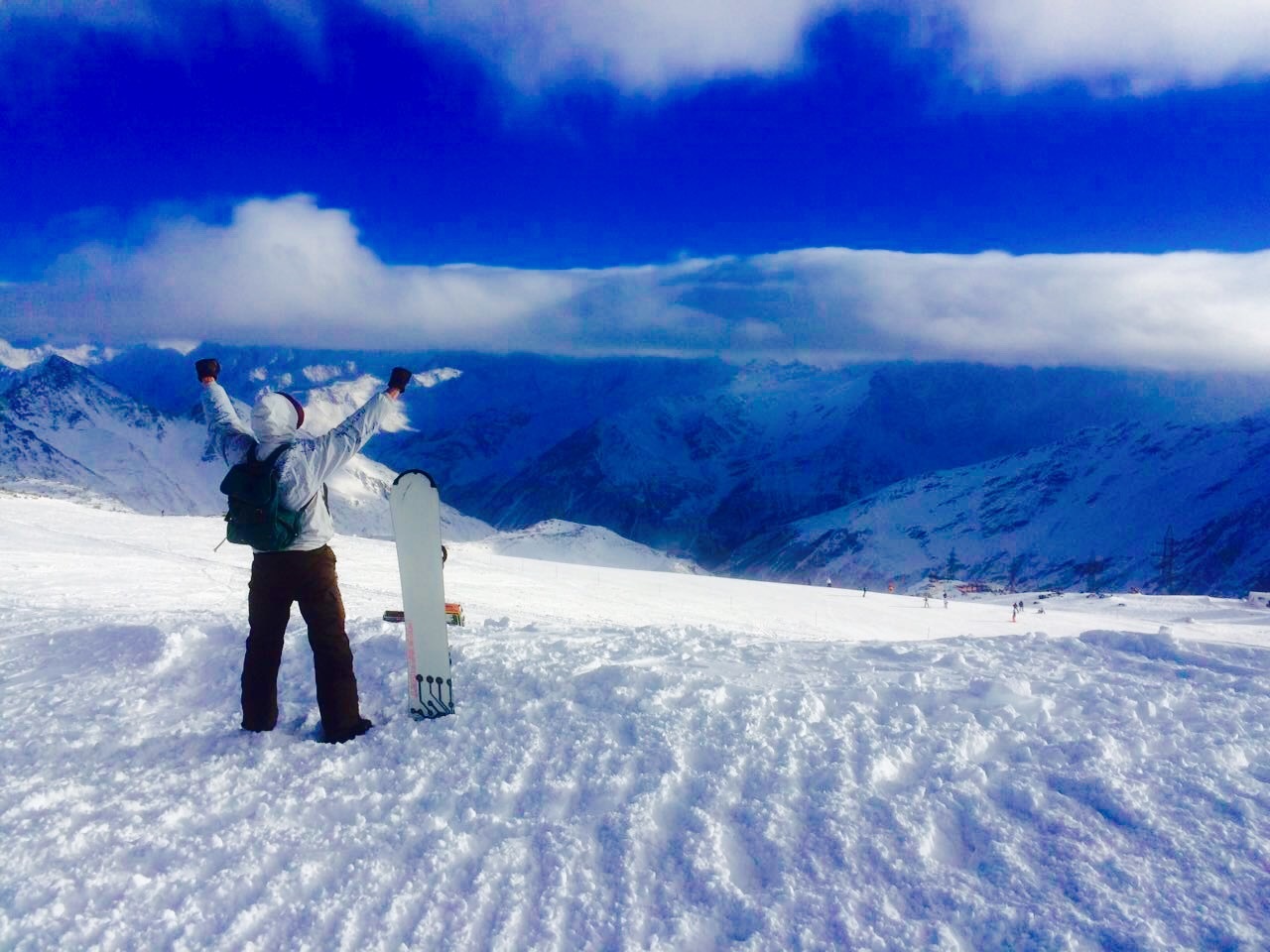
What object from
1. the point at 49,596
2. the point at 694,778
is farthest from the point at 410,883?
the point at 49,596

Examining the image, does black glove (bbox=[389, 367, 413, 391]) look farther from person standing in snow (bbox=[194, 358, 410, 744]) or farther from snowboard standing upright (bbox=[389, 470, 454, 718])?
snowboard standing upright (bbox=[389, 470, 454, 718])

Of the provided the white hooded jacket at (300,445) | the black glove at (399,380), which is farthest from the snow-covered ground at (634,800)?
the black glove at (399,380)

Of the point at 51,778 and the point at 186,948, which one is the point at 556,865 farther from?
the point at 51,778

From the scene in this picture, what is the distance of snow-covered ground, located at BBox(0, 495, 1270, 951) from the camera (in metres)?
5.07

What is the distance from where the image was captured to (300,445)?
7.27m

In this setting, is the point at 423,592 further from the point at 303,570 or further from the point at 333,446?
the point at 333,446

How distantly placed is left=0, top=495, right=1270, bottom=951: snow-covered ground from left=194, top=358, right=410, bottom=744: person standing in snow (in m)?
0.36

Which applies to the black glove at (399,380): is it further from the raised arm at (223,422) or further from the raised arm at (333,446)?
the raised arm at (223,422)

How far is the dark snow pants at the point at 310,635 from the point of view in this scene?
7465mm

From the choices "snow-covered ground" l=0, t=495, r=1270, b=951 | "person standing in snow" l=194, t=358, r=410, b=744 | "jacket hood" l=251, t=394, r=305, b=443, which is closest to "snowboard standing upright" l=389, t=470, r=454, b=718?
"snow-covered ground" l=0, t=495, r=1270, b=951

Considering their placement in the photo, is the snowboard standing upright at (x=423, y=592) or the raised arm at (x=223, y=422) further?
the snowboard standing upright at (x=423, y=592)

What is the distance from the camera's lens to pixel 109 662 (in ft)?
29.9

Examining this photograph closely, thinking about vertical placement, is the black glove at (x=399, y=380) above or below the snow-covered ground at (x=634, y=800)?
above

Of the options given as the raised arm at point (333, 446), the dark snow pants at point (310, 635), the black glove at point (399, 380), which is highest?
the black glove at point (399, 380)
